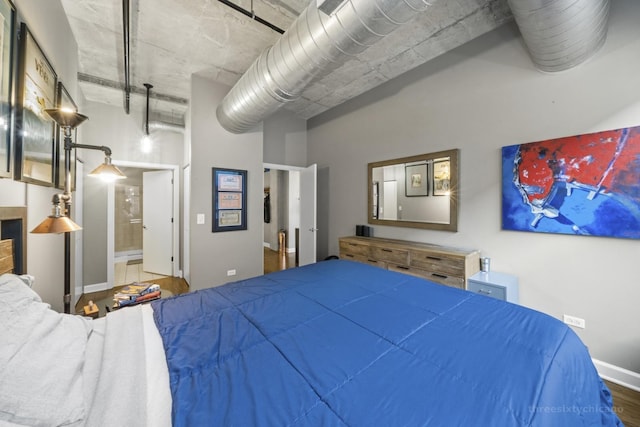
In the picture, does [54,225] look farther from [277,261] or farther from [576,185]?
[277,261]

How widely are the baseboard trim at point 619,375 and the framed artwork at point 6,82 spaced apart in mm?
3918

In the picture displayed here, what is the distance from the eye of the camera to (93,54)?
2.69 metres

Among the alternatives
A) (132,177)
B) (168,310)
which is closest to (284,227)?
(132,177)

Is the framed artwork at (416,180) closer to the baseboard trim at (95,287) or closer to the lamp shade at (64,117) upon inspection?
the lamp shade at (64,117)

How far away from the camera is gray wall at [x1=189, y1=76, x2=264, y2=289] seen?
314 centimetres

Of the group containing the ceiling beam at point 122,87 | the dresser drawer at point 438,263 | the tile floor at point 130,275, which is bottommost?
the tile floor at point 130,275

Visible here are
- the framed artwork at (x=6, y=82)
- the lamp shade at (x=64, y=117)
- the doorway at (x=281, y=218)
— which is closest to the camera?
the framed artwork at (x=6, y=82)

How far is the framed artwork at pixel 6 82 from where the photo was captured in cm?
101

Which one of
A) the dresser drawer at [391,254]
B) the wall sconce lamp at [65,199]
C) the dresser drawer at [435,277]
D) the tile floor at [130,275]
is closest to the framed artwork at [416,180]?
the dresser drawer at [391,254]

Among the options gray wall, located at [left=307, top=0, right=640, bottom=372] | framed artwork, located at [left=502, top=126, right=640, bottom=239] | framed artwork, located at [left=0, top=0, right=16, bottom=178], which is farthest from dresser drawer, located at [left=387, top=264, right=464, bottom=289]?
framed artwork, located at [left=0, top=0, right=16, bottom=178]

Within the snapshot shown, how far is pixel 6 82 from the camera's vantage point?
1.04 m

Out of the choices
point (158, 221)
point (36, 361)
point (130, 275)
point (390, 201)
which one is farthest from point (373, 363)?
point (130, 275)

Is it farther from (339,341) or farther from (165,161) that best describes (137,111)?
(339,341)

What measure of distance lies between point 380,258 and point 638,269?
2.02m
